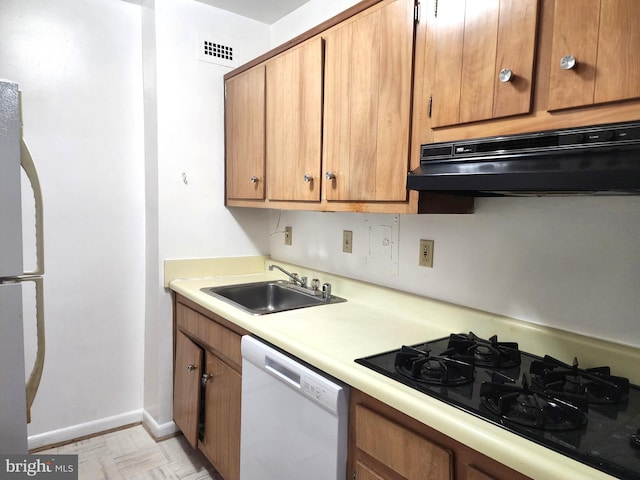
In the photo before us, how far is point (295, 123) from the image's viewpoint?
190 cm

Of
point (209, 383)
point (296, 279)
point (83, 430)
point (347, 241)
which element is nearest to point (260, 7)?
point (347, 241)

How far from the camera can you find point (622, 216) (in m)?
1.15

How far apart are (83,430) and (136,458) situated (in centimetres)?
43

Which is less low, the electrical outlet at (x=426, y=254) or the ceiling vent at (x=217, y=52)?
the ceiling vent at (x=217, y=52)

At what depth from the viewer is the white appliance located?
1.07m

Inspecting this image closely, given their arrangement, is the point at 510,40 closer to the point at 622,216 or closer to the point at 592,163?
the point at 592,163

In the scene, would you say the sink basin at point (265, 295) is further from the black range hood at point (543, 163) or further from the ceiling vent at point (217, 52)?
the ceiling vent at point (217, 52)

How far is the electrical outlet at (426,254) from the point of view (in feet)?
5.52

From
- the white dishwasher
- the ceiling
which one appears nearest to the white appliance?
the white dishwasher

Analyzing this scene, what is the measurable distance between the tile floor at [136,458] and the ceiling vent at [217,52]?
2.19 meters

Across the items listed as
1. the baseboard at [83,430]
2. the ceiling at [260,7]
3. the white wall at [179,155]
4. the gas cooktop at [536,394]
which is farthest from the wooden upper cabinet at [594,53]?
the baseboard at [83,430]

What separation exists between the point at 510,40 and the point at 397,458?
3.56 ft

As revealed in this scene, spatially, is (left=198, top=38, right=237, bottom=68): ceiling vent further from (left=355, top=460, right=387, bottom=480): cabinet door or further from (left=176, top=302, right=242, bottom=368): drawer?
(left=355, top=460, right=387, bottom=480): cabinet door

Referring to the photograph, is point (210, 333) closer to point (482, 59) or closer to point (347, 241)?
point (347, 241)
